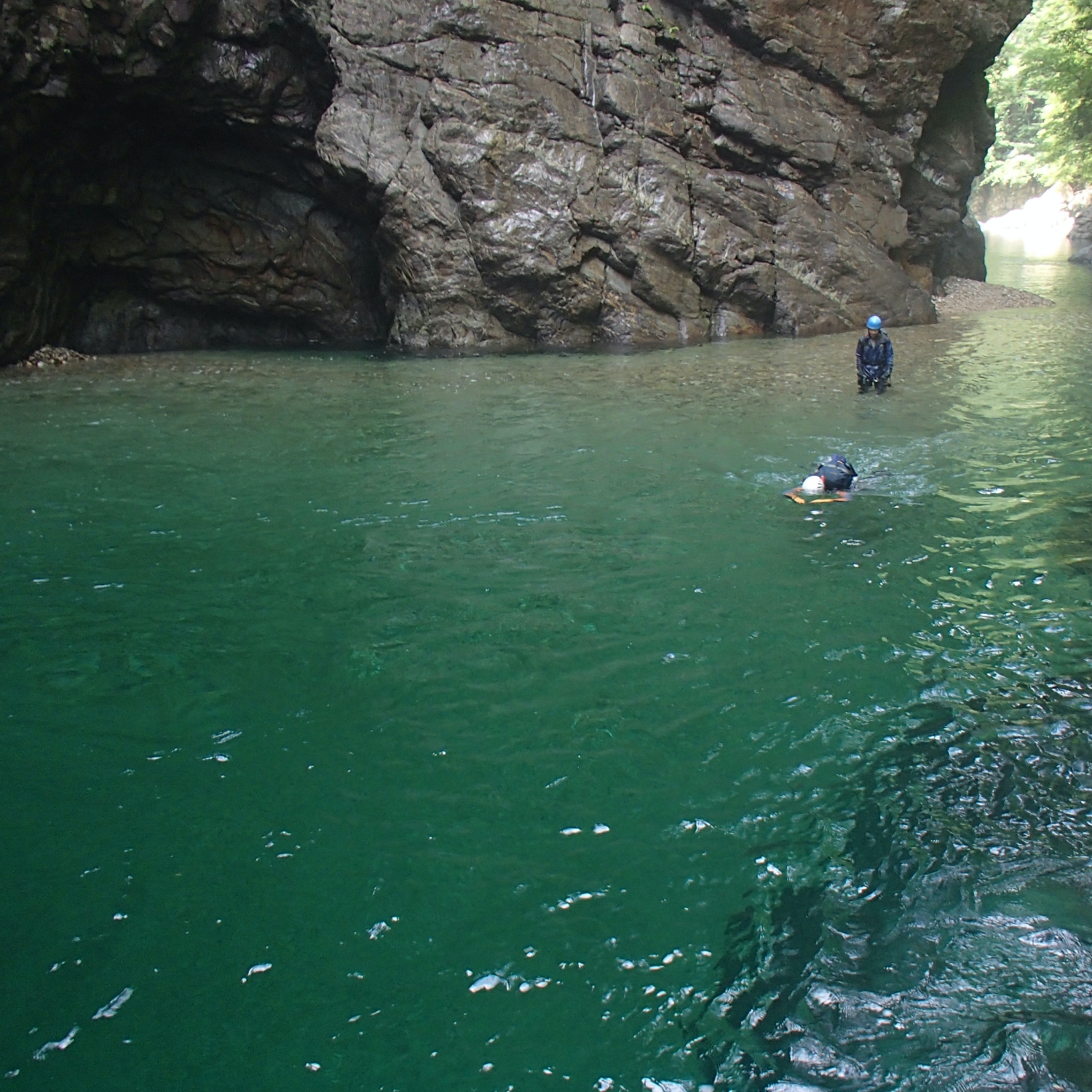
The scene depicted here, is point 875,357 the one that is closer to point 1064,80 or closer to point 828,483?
point 828,483

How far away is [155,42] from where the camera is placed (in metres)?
15.8

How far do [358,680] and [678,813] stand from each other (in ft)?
7.15

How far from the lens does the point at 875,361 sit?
43.9ft

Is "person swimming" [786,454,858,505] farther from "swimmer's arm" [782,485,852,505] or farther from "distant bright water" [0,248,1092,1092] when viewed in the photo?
"distant bright water" [0,248,1092,1092]

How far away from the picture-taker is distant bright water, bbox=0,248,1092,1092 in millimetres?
3102

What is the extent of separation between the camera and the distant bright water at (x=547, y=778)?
310 centimetres

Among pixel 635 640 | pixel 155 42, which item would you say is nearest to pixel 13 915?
pixel 635 640

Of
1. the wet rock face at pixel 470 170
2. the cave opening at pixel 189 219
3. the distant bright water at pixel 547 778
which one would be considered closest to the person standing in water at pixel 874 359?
the distant bright water at pixel 547 778

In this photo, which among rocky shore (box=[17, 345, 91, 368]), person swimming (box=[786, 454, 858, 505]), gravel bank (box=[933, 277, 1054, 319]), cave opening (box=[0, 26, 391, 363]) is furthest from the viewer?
gravel bank (box=[933, 277, 1054, 319])

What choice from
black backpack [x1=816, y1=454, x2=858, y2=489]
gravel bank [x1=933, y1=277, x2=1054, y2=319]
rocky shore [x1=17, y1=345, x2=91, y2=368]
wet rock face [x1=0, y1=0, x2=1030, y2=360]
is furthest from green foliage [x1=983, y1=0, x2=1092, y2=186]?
rocky shore [x1=17, y1=345, x2=91, y2=368]

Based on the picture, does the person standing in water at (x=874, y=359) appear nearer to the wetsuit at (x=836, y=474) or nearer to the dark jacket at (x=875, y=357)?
the dark jacket at (x=875, y=357)

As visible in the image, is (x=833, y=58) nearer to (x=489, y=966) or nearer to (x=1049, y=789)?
(x=1049, y=789)

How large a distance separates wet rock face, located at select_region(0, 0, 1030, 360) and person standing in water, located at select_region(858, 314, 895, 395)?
6.89 m

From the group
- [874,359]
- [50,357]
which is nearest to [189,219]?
[50,357]
